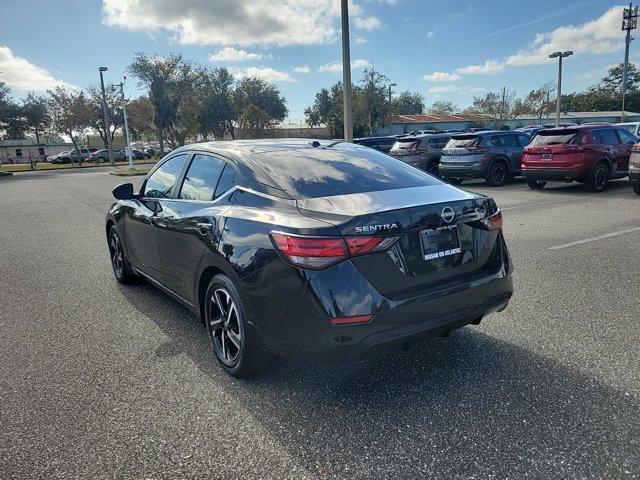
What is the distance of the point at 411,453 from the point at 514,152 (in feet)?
46.7

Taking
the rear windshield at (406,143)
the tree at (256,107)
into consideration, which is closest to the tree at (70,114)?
the tree at (256,107)

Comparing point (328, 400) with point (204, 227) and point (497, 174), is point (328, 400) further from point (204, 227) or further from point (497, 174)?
point (497, 174)

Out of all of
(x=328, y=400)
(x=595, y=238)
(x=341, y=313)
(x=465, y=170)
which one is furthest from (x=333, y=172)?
(x=465, y=170)

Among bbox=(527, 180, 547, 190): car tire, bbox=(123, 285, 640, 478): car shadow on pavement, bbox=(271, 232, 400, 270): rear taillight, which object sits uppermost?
bbox=(271, 232, 400, 270): rear taillight

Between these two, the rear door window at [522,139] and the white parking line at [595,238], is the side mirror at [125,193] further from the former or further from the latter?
the rear door window at [522,139]

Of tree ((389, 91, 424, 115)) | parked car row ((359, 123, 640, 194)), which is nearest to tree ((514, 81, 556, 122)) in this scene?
tree ((389, 91, 424, 115))

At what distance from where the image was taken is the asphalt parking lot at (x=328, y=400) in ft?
7.60

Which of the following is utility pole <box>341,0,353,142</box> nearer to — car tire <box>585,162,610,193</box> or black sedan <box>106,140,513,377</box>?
car tire <box>585,162,610,193</box>

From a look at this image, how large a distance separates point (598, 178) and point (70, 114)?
46.8 metres

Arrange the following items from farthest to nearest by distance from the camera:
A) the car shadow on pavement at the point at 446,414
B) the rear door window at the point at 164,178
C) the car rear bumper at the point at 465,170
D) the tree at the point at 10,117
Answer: the tree at the point at 10,117
the car rear bumper at the point at 465,170
the rear door window at the point at 164,178
the car shadow on pavement at the point at 446,414

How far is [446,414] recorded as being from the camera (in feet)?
8.75

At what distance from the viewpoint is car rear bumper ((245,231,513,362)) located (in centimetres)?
247

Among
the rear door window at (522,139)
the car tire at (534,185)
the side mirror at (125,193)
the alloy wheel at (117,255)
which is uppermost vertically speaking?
the rear door window at (522,139)

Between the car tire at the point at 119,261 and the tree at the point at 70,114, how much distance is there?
1735 inches
